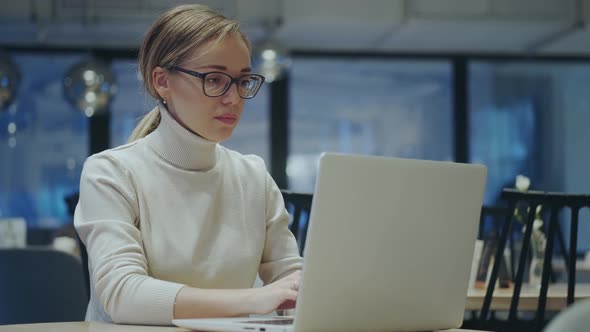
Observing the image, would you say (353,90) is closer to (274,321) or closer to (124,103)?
(124,103)

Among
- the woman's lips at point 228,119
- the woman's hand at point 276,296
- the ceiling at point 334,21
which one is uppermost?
the ceiling at point 334,21

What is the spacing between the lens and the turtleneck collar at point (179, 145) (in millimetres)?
1729

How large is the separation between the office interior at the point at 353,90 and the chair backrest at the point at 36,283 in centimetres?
413

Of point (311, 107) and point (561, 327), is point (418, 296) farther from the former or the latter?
point (311, 107)

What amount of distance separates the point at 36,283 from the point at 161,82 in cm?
69

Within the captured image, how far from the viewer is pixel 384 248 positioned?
1234 millimetres

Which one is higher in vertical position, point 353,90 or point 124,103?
point 353,90

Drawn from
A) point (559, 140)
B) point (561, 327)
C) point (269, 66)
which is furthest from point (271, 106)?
point (561, 327)

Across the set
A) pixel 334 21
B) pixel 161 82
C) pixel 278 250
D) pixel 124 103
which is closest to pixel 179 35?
pixel 161 82

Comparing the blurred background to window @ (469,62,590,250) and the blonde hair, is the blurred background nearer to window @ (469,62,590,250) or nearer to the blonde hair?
window @ (469,62,590,250)

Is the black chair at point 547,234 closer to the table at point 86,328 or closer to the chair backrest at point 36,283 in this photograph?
the table at point 86,328

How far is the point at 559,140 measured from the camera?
761 centimetres

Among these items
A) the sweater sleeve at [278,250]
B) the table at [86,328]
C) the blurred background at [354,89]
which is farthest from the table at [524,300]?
the blurred background at [354,89]

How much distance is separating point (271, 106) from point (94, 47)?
1.45 metres
